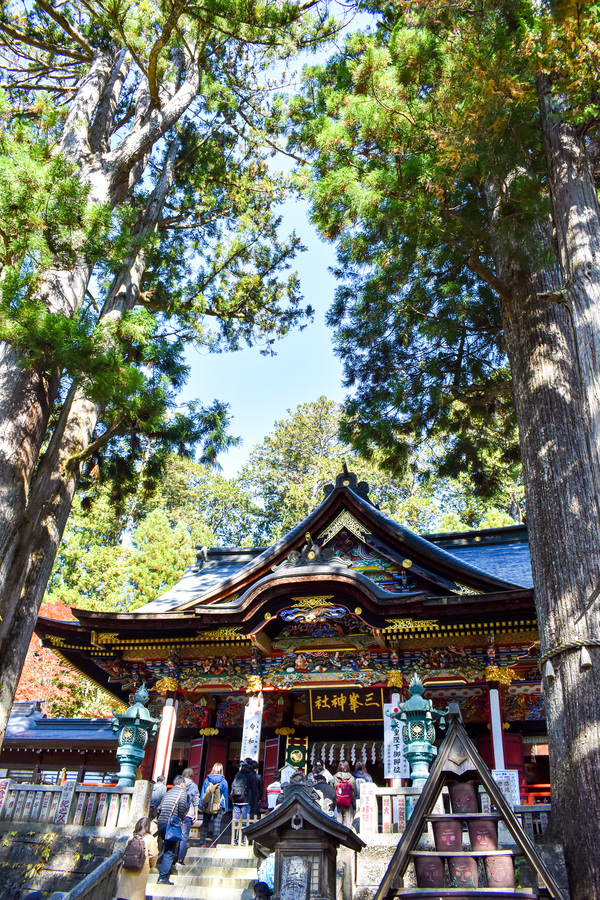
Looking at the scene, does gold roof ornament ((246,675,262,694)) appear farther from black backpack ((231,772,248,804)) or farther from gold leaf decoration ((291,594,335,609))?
black backpack ((231,772,248,804))

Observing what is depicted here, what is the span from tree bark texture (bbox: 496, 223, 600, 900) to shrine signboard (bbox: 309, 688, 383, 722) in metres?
5.40

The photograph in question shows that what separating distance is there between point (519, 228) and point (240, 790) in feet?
24.7

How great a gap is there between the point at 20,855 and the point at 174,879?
1827mm

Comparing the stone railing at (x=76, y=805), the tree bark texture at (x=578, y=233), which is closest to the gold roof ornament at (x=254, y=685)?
the stone railing at (x=76, y=805)

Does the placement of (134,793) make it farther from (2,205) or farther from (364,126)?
(364,126)

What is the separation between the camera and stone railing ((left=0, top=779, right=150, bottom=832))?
7316mm

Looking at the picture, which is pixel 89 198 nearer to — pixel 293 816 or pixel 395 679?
pixel 293 816

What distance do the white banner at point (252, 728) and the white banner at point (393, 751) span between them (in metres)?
1.82

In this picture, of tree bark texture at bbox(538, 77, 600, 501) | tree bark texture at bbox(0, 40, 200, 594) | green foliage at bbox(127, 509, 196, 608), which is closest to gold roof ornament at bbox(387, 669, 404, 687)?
tree bark texture at bbox(538, 77, 600, 501)

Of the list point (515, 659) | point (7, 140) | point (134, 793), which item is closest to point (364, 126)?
point (7, 140)

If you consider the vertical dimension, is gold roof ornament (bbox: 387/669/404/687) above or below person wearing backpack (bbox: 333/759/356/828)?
above

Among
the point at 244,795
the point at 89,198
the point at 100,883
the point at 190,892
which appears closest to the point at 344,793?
the point at 244,795

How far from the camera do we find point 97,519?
981 inches

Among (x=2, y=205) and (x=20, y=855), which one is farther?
(x=20, y=855)
